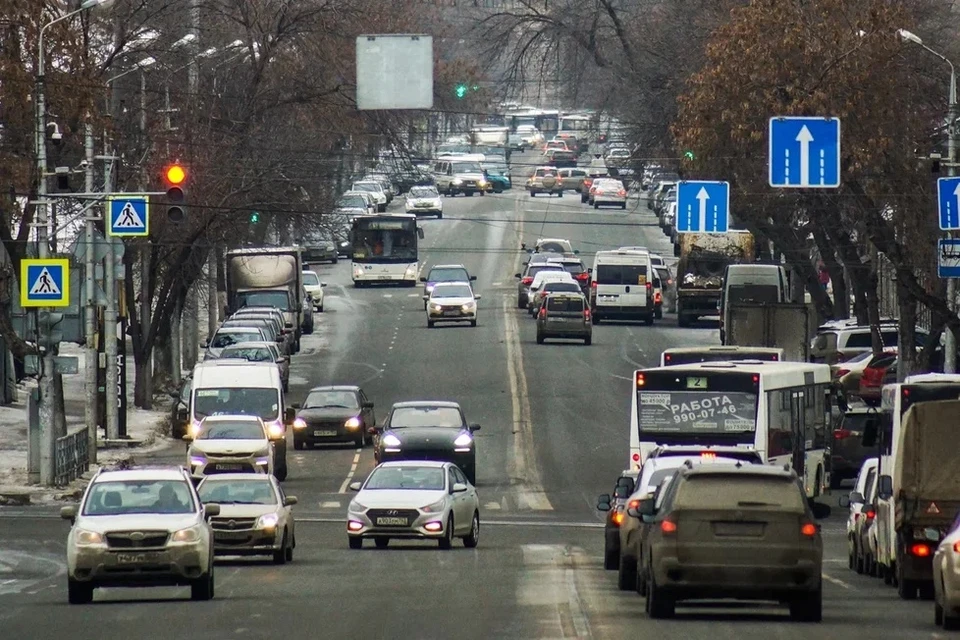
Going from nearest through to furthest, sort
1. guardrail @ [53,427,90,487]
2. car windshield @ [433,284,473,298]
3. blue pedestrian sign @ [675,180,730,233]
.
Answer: guardrail @ [53,427,90,487], blue pedestrian sign @ [675,180,730,233], car windshield @ [433,284,473,298]

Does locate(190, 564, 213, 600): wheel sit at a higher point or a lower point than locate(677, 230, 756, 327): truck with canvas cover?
lower

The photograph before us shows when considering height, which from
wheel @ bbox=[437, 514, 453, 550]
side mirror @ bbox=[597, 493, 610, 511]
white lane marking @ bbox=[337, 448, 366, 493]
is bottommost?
white lane marking @ bbox=[337, 448, 366, 493]

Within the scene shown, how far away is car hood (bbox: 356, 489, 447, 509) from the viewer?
27531 mm

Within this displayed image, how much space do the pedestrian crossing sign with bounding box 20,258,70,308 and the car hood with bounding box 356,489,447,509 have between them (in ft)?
35.4

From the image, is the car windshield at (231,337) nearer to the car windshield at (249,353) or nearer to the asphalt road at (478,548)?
the asphalt road at (478,548)

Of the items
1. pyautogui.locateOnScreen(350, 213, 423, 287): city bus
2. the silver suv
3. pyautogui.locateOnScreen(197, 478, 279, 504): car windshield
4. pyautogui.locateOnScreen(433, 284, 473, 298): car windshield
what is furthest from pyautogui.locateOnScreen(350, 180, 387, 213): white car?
Result: the silver suv

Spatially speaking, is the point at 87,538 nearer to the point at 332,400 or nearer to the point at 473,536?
the point at 473,536

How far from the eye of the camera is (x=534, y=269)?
248ft

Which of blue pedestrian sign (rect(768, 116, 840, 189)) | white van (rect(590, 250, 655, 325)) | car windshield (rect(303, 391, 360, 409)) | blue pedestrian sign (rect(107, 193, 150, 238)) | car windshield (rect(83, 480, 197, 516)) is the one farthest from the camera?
white van (rect(590, 250, 655, 325))

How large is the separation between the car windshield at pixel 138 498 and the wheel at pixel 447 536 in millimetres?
7358

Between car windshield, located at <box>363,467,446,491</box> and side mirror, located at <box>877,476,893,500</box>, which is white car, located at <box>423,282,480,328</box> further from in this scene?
side mirror, located at <box>877,476,893,500</box>

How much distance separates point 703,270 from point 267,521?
45563 millimetres

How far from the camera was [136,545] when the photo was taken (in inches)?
777

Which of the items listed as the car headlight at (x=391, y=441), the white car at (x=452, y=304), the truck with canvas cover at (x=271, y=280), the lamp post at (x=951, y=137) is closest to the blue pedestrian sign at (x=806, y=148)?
the lamp post at (x=951, y=137)
